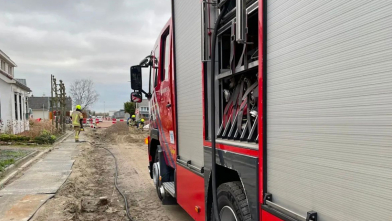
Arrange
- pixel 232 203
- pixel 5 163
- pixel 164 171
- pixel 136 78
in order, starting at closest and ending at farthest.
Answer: pixel 232 203, pixel 164 171, pixel 136 78, pixel 5 163

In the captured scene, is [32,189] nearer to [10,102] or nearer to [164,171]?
[164,171]

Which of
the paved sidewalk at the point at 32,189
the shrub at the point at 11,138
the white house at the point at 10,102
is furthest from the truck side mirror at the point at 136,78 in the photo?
the white house at the point at 10,102

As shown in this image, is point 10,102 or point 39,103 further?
point 39,103

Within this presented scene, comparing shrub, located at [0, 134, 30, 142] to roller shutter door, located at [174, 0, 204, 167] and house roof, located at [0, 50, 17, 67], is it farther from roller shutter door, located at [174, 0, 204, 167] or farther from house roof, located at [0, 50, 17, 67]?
roller shutter door, located at [174, 0, 204, 167]

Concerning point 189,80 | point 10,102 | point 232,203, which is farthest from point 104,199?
point 10,102

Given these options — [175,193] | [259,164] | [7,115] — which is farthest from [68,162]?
[7,115]

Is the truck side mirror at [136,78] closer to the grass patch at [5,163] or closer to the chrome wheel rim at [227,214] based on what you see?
the chrome wheel rim at [227,214]

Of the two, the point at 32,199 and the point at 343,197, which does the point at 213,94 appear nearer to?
the point at 343,197

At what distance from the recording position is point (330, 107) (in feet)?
4.83

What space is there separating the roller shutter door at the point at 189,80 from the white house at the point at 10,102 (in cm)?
1585

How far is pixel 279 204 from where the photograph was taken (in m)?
1.87

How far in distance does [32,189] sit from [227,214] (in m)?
5.50

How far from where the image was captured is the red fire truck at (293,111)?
127 cm

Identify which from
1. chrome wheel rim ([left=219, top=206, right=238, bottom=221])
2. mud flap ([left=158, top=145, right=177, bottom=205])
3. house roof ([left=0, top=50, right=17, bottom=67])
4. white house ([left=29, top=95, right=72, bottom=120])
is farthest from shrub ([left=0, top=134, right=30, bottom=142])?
white house ([left=29, top=95, right=72, bottom=120])
